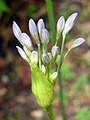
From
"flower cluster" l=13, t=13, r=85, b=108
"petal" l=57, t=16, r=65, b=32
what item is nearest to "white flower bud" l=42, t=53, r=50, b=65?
"flower cluster" l=13, t=13, r=85, b=108

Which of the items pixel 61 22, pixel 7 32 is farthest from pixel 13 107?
pixel 61 22

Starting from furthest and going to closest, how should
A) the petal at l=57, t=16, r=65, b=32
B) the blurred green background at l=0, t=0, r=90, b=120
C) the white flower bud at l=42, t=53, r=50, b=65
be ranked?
1. the blurred green background at l=0, t=0, r=90, b=120
2. the petal at l=57, t=16, r=65, b=32
3. the white flower bud at l=42, t=53, r=50, b=65

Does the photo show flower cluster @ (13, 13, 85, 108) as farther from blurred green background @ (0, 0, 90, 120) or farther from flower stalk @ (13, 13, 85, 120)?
blurred green background @ (0, 0, 90, 120)

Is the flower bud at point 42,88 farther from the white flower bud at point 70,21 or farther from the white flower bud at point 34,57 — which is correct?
the white flower bud at point 70,21

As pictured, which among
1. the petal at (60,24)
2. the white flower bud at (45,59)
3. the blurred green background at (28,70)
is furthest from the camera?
the blurred green background at (28,70)

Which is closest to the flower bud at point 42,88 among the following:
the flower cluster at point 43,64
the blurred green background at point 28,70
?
the flower cluster at point 43,64

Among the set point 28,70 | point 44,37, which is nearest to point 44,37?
point 44,37

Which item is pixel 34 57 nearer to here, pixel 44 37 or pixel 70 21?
pixel 44 37

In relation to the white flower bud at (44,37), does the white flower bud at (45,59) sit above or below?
below
